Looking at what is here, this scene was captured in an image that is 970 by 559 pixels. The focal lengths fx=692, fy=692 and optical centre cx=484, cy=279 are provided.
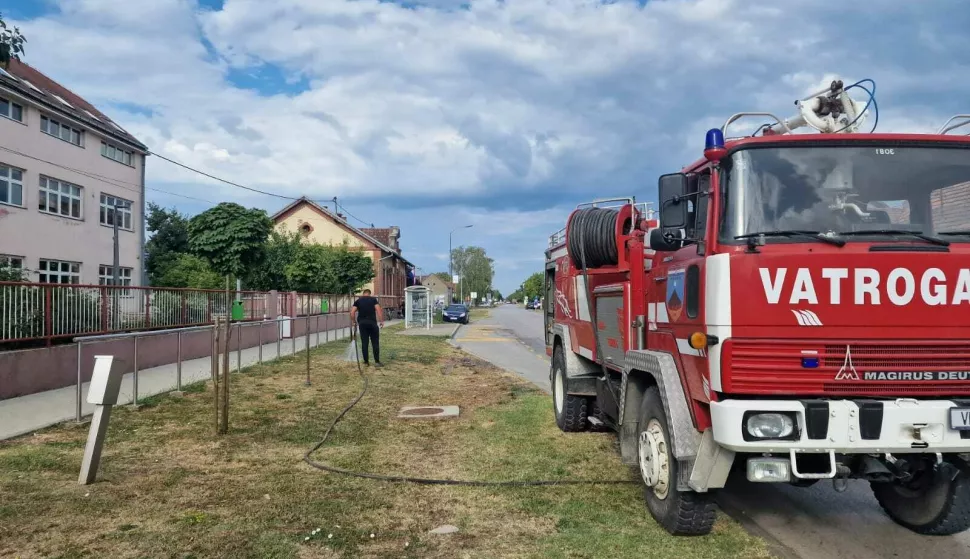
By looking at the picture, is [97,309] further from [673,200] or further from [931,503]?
[931,503]

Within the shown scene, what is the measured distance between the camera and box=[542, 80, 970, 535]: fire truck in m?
Answer: 3.75

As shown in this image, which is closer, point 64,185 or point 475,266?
point 64,185

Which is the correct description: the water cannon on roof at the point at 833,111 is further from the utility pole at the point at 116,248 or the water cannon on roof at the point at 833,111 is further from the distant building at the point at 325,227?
the distant building at the point at 325,227

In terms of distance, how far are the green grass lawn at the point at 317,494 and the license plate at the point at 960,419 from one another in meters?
1.34

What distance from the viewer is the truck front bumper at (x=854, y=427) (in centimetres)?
370

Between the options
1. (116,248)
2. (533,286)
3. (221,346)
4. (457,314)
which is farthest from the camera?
(533,286)

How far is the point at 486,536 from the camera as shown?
4.59 metres

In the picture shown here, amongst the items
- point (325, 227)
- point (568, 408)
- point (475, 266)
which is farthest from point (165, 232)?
point (475, 266)

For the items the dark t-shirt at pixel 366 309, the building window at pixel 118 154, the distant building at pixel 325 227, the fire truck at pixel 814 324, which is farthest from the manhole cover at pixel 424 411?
the distant building at pixel 325 227

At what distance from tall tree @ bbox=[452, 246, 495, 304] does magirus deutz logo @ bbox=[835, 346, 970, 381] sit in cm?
12178

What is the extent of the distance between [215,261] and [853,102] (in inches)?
854

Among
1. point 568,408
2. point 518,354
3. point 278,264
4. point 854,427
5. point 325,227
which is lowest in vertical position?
point 518,354

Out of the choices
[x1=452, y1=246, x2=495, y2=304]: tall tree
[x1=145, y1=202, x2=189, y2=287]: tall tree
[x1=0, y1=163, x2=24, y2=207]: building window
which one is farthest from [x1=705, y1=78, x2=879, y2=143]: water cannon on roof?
[x1=452, y1=246, x2=495, y2=304]: tall tree

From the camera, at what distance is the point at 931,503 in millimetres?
4566
